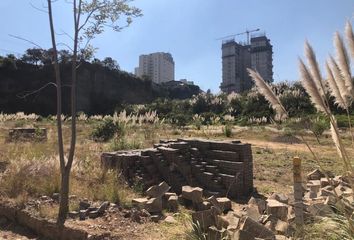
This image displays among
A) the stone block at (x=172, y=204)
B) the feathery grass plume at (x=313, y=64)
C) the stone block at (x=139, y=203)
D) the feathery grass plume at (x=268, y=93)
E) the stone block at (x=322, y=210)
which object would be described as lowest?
the stone block at (x=172, y=204)

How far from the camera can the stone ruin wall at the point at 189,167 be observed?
9283 millimetres

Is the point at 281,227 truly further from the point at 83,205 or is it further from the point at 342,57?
the point at 83,205

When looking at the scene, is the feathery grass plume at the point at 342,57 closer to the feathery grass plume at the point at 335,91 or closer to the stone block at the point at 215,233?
the feathery grass plume at the point at 335,91

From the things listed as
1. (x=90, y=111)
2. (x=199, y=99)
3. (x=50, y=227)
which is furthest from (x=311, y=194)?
(x=90, y=111)

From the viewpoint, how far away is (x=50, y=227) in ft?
21.3

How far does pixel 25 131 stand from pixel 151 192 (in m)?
13.3

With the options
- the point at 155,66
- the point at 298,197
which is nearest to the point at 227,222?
Answer: the point at 298,197

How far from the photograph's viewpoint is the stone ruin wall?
30.5 ft

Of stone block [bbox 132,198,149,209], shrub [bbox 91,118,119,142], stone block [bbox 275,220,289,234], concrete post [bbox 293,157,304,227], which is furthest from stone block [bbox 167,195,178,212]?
shrub [bbox 91,118,119,142]

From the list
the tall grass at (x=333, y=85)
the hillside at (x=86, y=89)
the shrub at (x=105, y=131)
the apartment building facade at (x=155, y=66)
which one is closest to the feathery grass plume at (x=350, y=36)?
the tall grass at (x=333, y=85)

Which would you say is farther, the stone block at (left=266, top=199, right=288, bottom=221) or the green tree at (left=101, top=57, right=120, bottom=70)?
the green tree at (left=101, top=57, right=120, bottom=70)

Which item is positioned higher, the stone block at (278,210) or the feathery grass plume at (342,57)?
the feathery grass plume at (342,57)

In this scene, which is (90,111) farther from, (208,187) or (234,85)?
(208,187)

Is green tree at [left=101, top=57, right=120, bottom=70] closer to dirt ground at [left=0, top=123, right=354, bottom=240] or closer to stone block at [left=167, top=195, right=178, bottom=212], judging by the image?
dirt ground at [left=0, top=123, right=354, bottom=240]
